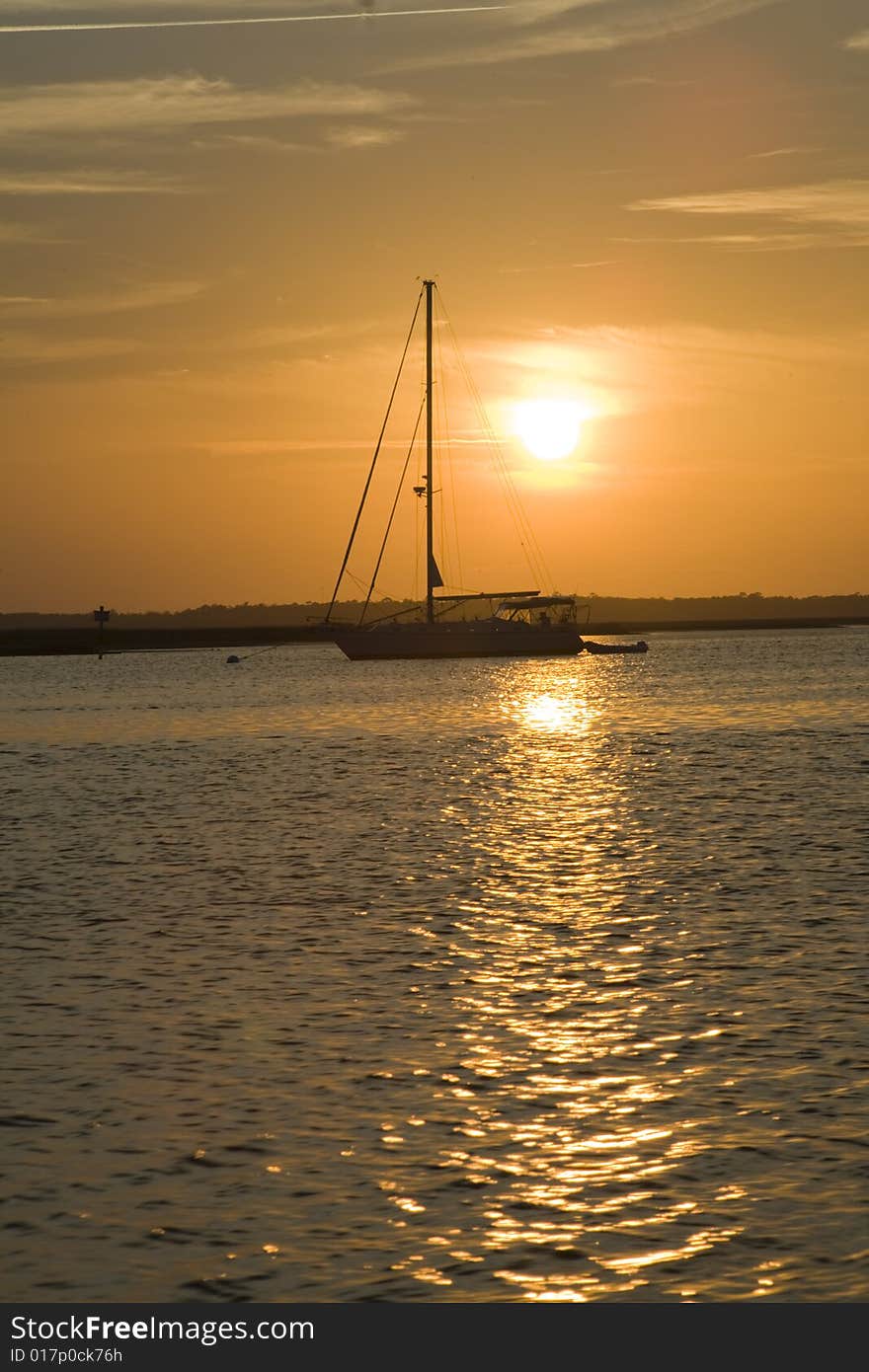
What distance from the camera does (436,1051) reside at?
16.2m

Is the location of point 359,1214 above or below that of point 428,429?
below

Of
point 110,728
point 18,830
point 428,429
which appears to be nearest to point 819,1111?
point 18,830

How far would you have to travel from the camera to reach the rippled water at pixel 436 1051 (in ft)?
35.4

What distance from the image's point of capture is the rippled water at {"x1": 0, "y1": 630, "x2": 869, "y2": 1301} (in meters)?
10.8

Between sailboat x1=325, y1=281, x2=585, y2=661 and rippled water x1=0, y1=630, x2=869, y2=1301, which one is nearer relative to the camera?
rippled water x1=0, y1=630, x2=869, y2=1301

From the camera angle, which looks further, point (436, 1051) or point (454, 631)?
point (454, 631)

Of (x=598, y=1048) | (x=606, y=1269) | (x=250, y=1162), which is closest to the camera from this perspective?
(x=606, y=1269)

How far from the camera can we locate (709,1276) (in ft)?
33.6

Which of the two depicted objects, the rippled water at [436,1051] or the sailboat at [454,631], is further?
the sailboat at [454,631]

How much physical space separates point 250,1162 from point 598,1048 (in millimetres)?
4634

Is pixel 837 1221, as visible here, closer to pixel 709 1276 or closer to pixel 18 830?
pixel 709 1276

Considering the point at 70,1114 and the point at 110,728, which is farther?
the point at 110,728
